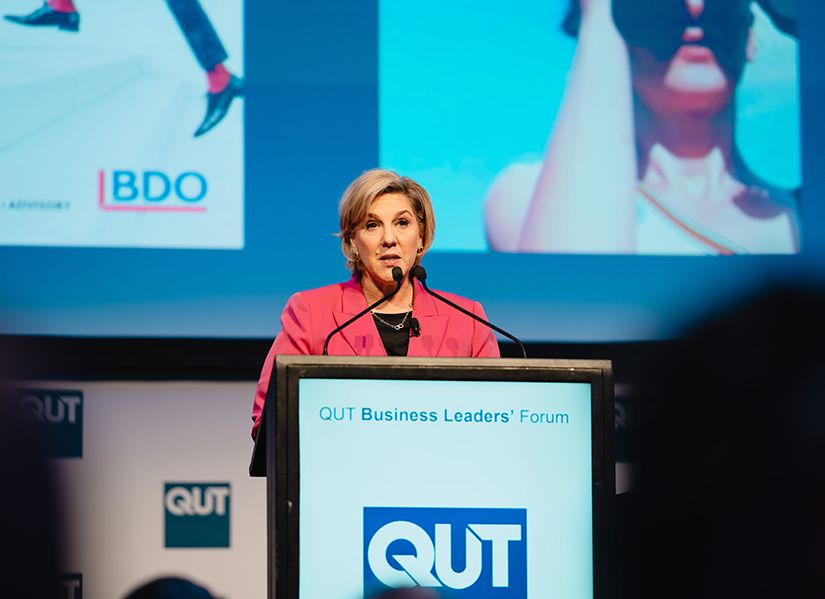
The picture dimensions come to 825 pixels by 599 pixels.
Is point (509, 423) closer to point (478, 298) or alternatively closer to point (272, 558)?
point (272, 558)

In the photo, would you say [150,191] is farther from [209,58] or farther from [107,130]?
[209,58]

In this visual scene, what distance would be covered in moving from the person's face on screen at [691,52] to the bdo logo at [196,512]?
2.02 m

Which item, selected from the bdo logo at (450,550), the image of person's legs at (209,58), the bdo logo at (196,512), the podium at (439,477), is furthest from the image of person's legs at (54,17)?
the bdo logo at (450,550)

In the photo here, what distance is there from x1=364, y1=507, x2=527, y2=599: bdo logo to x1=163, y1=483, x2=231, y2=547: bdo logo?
2325 mm

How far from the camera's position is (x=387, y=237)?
8.53 ft

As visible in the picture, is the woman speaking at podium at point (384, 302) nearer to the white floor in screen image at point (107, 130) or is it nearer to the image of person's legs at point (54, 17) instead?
the white floor in screen image at point (107, 130)

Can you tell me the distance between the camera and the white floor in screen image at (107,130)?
3.76 meters

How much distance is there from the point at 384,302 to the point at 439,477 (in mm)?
872

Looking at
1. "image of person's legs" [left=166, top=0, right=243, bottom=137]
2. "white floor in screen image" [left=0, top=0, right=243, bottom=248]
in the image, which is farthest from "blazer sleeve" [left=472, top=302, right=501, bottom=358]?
"image of person's legs" [left=166, top=0, right=243, bottom=137]

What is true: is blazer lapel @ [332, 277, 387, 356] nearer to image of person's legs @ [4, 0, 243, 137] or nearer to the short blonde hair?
the short blonde hair

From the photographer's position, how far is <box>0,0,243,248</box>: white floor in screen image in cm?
376

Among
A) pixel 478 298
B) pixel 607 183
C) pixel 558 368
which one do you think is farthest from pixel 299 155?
pixel 558 368

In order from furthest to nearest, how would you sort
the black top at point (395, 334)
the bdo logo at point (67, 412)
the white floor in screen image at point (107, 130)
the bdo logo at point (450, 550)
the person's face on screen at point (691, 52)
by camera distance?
the person's face on screen at point (691, 52), the bdo logo at point (67, 412), the white floor in screen image at point (107, 130), the black top at point (395, 334), the bdo logo at point (450, 550)

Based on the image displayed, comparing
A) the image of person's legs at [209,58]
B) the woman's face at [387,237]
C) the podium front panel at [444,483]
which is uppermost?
the image of person's legs at [209,58]
